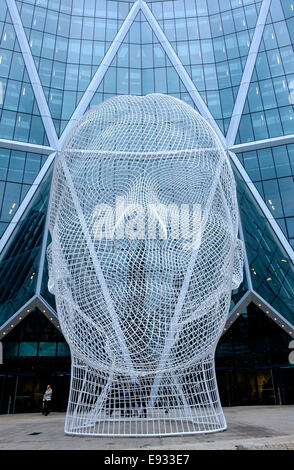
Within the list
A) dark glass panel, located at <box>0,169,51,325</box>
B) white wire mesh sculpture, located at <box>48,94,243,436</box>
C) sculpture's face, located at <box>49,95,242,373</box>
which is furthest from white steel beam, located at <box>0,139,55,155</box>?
sculpture's face, located at <box>49,95,242,373</box>

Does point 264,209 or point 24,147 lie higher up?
point 24,147

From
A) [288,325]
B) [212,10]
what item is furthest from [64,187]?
[212,10]

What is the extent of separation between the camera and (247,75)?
2498 cm

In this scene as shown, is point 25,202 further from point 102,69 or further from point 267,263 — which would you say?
point 267,263

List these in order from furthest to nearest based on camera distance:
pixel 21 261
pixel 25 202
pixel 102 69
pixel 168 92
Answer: pixel 102 69
pixel 168 92
pixel 25 202
pixel 21 261

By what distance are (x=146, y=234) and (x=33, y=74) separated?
729 inches

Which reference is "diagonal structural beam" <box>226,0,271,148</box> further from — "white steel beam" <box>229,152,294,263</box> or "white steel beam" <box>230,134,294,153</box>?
"white steel beam" <box>229,152,294,263</box>

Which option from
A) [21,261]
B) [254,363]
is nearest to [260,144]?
[254,363]

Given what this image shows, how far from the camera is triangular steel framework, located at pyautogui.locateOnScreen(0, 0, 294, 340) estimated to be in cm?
2117

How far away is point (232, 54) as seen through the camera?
26125 mm

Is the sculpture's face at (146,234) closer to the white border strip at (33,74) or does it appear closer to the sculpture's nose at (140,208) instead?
the sculpture's nose at (140,208)

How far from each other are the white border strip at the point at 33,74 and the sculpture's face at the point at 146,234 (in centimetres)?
1342

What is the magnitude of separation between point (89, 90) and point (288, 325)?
18.8 meters
